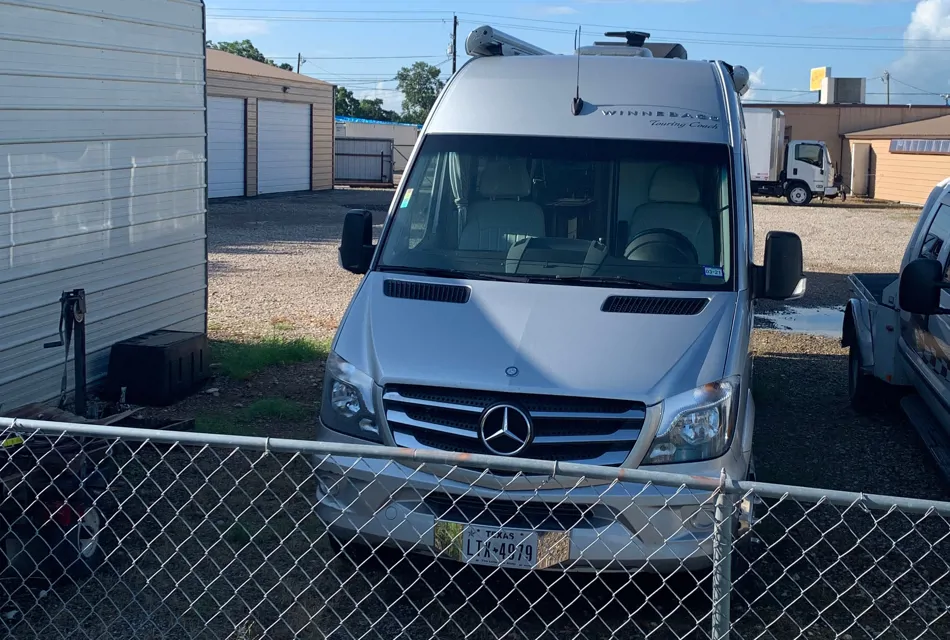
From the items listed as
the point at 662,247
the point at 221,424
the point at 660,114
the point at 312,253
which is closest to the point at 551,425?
the point at 662,247

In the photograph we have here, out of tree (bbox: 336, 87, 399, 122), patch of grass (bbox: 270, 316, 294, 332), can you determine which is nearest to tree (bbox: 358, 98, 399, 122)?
tree (bbox: 336, 87, 399, 122)

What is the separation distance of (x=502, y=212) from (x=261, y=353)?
14.6 feet

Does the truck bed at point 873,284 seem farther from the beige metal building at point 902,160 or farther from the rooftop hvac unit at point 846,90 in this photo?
the rooftop hvac unit at point 846,90

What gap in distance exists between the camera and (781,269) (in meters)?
5.45

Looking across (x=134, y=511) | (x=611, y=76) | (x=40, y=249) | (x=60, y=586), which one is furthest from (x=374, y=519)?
(x=40, y=249)

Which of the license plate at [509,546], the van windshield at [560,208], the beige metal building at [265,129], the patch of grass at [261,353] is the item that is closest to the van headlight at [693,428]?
the license plate at [509,546]

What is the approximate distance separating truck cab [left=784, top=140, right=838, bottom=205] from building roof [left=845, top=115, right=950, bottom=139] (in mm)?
5365

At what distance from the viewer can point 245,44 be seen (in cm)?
8056

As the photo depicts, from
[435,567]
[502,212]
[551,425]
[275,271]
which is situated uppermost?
[502,212]

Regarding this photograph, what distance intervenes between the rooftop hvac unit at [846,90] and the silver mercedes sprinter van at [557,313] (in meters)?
48.7

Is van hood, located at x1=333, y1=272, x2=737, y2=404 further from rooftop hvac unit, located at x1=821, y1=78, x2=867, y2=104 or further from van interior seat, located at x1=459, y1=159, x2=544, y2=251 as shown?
rooftop hvac unit, located at x1=821, y1=78, x2=867, y2=104

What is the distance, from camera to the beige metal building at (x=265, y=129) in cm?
2856

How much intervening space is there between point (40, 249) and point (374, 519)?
13.5 ft

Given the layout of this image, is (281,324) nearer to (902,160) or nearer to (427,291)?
(427,291)
